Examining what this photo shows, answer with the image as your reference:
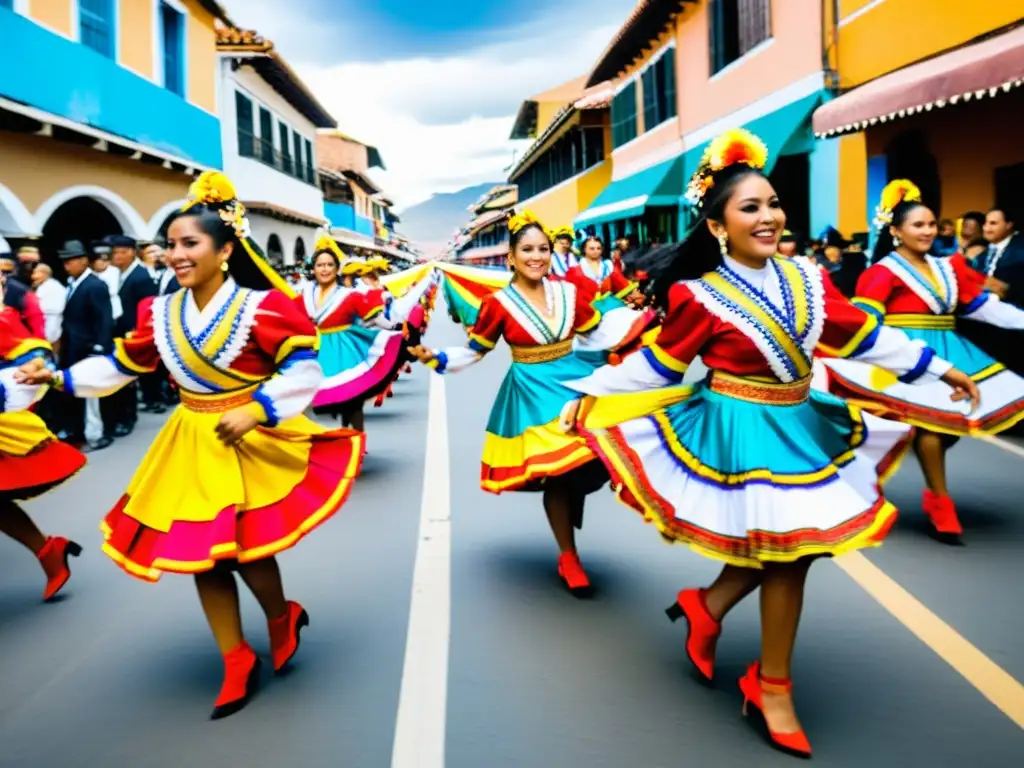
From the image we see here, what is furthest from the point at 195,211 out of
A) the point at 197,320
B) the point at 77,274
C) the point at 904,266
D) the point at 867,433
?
the point at 77,274

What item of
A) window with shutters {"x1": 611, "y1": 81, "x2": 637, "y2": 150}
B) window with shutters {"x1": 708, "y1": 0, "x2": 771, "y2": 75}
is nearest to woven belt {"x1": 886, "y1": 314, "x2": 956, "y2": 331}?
window with shutters {"x1": 708, "y1": 0, "x2": 771, "y2": 75}

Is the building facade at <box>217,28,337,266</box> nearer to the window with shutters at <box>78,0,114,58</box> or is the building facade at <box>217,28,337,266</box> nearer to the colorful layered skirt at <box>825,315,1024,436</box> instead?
the window with shutters at <box>78,0,114,58</box>

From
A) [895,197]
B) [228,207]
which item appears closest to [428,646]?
[228,207]

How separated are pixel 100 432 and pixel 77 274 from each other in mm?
1580

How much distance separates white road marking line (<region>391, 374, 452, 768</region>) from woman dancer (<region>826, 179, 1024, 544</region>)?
8.34ft

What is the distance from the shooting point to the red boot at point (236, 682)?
3.44 metres

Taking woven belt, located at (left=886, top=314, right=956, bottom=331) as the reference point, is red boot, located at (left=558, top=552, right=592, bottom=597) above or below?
below

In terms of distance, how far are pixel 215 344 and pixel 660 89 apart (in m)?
23.0

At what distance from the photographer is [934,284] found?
5.39 meters

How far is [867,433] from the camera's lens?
11.2ft

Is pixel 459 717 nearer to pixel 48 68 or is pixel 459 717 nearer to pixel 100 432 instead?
pixel 100 432

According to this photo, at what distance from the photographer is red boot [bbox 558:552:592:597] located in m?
4.59

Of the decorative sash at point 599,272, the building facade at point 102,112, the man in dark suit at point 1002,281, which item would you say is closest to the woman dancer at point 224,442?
the man in dark suit at point 1002,281

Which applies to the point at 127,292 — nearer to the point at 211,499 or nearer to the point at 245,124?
the point at 211,499
